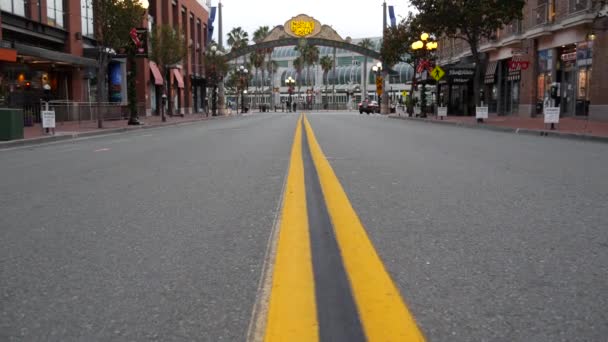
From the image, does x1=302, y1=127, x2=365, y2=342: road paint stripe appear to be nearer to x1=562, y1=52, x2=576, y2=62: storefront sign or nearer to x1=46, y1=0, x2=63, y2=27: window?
x1=562, y1=52, x2=576, y2=62: storefront sign

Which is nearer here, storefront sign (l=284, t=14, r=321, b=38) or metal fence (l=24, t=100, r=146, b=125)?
metal fence (l=24, t=100, r=146, b=125)

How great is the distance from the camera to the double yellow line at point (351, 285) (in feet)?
7.79

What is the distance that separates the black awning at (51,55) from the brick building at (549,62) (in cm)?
2133

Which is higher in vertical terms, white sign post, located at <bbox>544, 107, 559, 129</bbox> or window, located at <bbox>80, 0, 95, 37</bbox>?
window, located at <bbox>80, 0, 95, 37</bbox>

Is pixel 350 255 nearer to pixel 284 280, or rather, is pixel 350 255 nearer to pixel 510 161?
pixel 284 280

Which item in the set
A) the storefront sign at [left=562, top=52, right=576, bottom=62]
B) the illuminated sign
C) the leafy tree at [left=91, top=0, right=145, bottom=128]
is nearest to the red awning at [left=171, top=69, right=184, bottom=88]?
the illuminated sign

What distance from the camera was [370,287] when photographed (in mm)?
2930

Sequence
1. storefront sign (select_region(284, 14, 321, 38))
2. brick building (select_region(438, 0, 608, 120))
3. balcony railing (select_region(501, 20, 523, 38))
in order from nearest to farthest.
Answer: brick building (select_region(438, 0, 608, 120)) < balcony railing (select_region(501, 20, 523, 38)) < storefront sign (select_region(284, 14, 321, 38))

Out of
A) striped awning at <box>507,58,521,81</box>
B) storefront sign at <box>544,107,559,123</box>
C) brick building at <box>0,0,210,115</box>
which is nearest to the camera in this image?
storefront sign at <box>544,107,559,123</box>

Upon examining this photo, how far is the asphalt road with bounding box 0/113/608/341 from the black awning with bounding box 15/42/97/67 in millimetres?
19101

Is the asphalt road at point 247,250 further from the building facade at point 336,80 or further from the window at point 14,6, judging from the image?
the building facade at point 336,80

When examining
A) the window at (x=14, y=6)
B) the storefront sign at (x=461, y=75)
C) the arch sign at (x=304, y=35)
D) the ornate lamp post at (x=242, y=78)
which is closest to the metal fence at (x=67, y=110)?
the window at (x=14, y=6)

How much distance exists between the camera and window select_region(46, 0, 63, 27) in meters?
30.1

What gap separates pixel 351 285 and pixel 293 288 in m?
0.29
